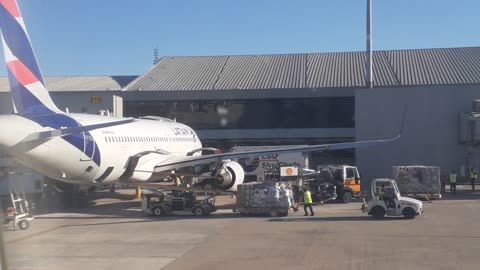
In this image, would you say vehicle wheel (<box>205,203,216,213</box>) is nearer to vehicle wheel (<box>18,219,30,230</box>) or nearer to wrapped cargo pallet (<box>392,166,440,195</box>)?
vehicle wheel (<box>18,219,30,230</box>)

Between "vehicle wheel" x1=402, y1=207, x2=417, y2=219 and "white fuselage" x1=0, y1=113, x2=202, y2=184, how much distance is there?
1366 cm

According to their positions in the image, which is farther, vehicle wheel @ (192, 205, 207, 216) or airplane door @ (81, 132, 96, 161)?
vehicle wheel @ (192, 205, 207, 216)

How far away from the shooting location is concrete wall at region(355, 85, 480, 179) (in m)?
50.1

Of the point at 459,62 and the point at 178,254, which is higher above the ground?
the point at 459,62

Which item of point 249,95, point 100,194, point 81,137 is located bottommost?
point 100,194

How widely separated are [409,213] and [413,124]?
2674 centimetres

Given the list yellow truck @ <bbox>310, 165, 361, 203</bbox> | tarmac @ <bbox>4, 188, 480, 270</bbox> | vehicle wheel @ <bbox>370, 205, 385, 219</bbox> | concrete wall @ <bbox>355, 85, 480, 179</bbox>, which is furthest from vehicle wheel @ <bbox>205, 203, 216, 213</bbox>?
concrete wall @ <bbox>355, 85, 480, 179</bbox>

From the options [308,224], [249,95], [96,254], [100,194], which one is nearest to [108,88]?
[249,95]

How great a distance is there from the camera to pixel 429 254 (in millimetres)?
16297

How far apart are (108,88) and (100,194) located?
22.0 metres

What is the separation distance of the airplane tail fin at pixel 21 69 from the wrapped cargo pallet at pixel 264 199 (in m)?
9.11

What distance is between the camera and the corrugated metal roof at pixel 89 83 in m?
59.1

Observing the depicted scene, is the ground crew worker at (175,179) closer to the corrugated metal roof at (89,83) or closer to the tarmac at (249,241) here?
the tarmac at (249,241)

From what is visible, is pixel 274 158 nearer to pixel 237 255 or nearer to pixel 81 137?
pixel 81 137
